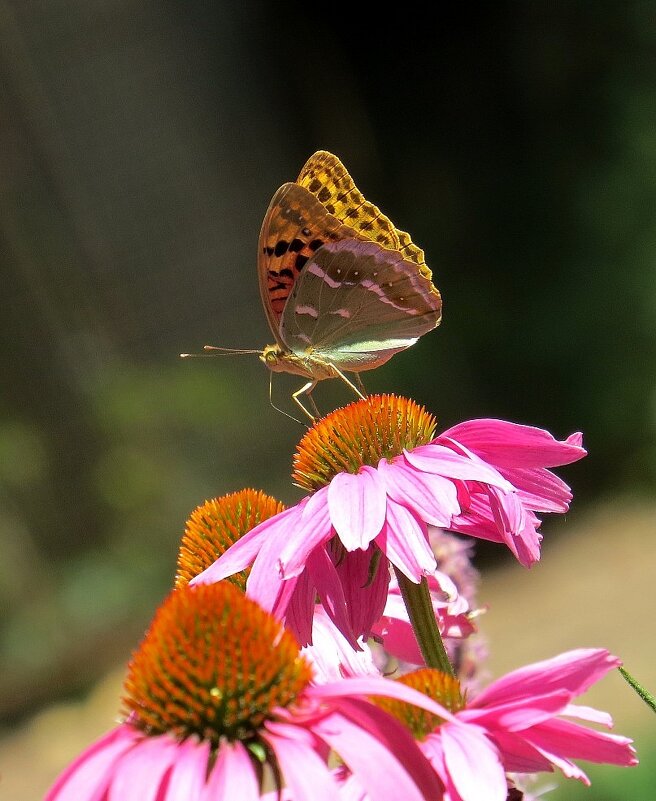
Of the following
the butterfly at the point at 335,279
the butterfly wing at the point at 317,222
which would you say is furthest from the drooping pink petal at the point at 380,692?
the butterfly wing at the point at 317,222

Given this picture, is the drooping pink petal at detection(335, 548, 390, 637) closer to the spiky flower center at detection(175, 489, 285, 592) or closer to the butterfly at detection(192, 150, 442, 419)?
the spiky flower center at detection(175, 489, 285, 592)

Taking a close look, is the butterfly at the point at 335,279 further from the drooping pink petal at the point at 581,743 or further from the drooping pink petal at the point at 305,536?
the drooping pink petal at the point at 581,743

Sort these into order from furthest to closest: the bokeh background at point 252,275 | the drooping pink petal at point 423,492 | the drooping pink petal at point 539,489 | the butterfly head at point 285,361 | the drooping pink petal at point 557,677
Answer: the bokeh background at point 252,275
the butterfly head at point 285,361
the drooping pink petal at point 539,489
the drooping pink petal at point 423,492
the drooping pink petal at point 557,677

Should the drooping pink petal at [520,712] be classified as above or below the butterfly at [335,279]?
below

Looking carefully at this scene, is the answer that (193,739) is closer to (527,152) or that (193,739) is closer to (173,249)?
(173,249)

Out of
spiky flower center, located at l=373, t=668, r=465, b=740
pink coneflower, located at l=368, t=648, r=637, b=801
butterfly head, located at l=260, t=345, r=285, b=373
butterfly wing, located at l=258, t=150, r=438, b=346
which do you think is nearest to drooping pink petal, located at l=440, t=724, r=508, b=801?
pink coneflower, located at l=368, t=648, r=637, b=801

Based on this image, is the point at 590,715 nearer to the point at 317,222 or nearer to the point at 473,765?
the point at 473,765

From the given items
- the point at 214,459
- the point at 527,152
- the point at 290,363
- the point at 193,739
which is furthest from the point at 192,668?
the point at 527,152
